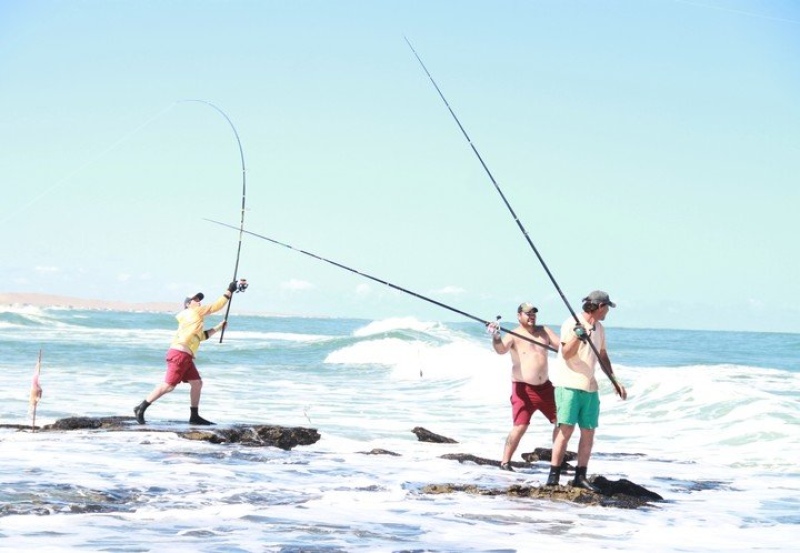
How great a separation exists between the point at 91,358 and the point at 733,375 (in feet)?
49.5

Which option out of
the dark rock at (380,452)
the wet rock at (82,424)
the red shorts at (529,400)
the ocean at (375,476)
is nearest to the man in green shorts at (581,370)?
the ocean at (375,476)

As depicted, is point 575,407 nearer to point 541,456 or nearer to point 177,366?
point 541,456

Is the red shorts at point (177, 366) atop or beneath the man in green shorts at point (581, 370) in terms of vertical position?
beneath

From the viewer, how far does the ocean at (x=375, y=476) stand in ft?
19.1

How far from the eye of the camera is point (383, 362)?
98.3 feet

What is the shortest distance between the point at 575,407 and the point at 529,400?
1327 millimetres

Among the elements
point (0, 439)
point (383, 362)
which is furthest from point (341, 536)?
point (383, 362)

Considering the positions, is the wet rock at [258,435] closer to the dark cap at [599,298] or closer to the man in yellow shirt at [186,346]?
the man in yellow shirt at [186,346]

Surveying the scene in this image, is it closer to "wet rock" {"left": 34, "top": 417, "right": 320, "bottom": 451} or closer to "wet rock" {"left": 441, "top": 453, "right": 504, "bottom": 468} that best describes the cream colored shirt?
"wet rock" {"left": 441, "top": 453, "right": 504, "bottom": 468}

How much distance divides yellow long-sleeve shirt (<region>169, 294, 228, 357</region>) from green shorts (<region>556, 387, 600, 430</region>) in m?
4.06

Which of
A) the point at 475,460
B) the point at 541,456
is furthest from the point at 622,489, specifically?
the point at 541,456

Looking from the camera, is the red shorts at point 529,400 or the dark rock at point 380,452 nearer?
the red shorts at point 529,400

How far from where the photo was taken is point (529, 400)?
8398 mm

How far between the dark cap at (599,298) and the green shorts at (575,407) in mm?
563
